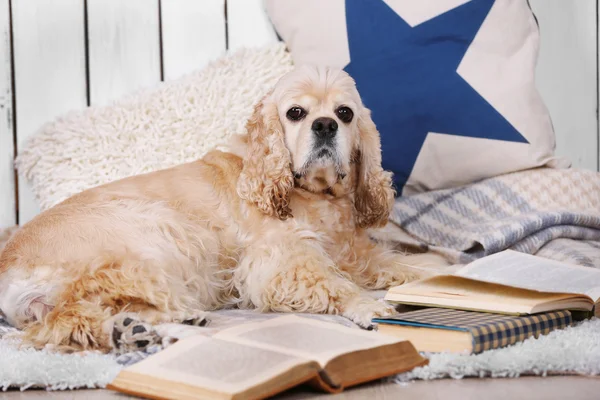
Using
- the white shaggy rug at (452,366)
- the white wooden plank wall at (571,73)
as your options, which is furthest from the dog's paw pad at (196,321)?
the white wooden plank wall at (571,73)

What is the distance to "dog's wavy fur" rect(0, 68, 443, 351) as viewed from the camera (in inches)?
68.0

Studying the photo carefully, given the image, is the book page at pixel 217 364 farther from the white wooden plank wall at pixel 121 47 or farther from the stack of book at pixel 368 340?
the white wooden plank wall at pixel 121 47

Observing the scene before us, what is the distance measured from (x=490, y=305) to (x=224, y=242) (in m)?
0.93

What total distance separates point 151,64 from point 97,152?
0.55 meters

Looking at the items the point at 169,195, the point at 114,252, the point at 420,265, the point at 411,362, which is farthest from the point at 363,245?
the point at 411,362

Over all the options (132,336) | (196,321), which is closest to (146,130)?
(196,321)

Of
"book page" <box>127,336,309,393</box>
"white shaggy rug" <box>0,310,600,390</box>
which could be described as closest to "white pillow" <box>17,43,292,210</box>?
"white shaggy rug" <box>0,310,600,390</box>

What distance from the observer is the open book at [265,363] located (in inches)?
47.0

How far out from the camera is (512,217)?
2541mm

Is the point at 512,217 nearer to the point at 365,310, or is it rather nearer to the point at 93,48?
the point at 365,310

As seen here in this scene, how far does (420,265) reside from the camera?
2.44 meters

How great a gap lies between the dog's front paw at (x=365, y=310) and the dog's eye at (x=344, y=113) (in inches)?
22.9

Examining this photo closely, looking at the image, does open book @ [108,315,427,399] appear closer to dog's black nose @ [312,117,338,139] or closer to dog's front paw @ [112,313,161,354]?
dog's front paw @ [112,313,161,354]

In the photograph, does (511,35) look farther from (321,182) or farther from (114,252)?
(114,252)
